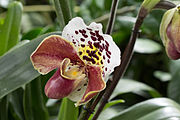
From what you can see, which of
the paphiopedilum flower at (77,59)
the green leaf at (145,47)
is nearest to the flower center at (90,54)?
the paphiopedilum flower at (77,59)

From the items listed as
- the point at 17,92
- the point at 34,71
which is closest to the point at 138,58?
the point at 17,92

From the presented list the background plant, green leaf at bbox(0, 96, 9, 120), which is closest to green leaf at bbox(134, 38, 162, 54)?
the background plant

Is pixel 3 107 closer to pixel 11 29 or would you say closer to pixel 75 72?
pixel 11 29

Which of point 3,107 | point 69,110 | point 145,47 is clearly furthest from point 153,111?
point 145,47

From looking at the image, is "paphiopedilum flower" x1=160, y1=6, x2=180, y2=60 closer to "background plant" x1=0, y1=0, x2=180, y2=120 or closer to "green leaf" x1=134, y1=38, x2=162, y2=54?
"background plant" x1=0, y1=0, x2=180, y2=120

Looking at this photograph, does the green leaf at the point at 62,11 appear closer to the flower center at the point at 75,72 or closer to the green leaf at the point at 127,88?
the flower center at the point at 75,72
